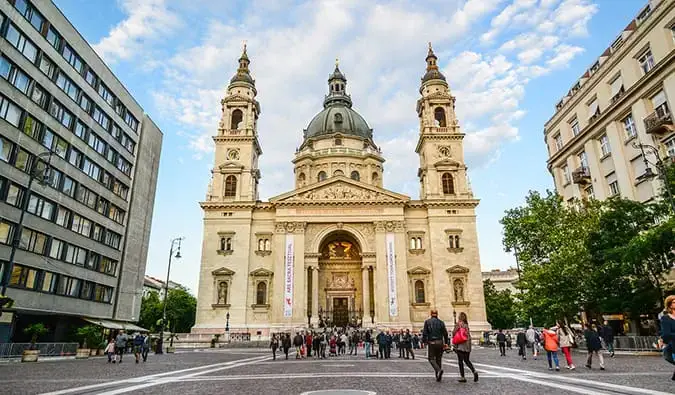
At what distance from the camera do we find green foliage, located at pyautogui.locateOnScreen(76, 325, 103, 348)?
25.8m

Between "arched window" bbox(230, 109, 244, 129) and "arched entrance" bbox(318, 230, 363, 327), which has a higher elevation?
"arched window" bbox(230, 109, 244, 129)

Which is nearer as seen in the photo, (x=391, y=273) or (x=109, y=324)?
(x=109, y=324)

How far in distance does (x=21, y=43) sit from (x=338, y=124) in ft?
131

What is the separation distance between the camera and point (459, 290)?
43844mm

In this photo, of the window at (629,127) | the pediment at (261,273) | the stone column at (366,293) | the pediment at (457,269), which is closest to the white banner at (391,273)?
the stone column at (366,293)

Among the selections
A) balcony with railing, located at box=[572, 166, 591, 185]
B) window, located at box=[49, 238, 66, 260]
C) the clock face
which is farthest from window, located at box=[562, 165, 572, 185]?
window, located at box=[49, 238, 66, 260]

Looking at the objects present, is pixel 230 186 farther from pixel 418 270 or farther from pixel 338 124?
pixel 418 270

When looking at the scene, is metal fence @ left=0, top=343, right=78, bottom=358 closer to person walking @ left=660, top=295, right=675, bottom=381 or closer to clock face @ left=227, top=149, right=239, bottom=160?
person walking @ left=660, top=295, right=675, bottom=381

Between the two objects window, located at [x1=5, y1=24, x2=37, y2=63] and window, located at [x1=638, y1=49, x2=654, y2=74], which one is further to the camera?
window, located at [x1=5, y1=24, x2=37, y2=63]

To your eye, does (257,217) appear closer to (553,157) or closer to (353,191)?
(353,191)

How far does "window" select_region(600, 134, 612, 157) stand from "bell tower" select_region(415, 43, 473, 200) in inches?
691

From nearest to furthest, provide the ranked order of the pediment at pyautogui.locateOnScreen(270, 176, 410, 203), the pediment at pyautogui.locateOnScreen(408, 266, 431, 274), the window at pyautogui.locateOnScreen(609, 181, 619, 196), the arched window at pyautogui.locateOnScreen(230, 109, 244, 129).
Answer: the window at pyautogui.locateOnScreen(609, 181, 619, 196), the pediment at pyautogui.locateOnScreen(408, 266, 431, 274), the pediment at pyautogui.locateOnScreen(270, 176, 410, 203), the arched window at pyautogui.locateOnScreen(230, 109, 244, 129)

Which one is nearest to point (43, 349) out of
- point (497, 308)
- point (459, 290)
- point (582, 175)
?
Answer: point (459, 290)

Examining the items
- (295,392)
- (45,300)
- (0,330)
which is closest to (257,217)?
(45,300)
